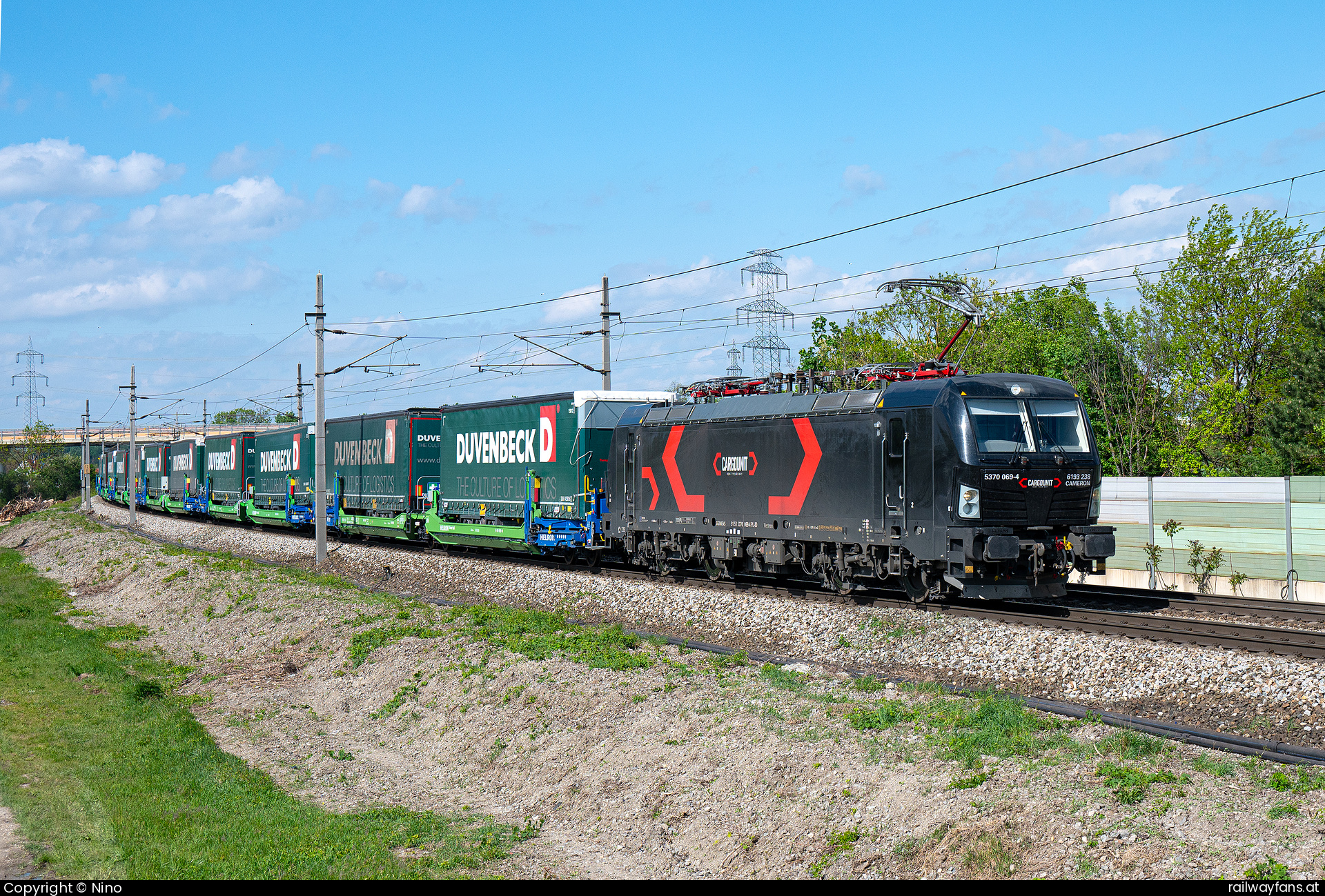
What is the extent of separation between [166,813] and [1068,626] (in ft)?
39.3

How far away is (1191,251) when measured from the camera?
42188mm

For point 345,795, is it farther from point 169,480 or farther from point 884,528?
point 169,480

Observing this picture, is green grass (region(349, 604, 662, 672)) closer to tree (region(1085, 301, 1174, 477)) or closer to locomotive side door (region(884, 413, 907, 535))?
locomotive side door (region(884, 413, 907, 535))

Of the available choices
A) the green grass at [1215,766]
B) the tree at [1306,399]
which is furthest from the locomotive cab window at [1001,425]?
the tree at [1306,399]

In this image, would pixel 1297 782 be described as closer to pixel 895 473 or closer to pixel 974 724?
pixel 974 724

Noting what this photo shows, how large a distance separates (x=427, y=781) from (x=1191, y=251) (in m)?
41.4

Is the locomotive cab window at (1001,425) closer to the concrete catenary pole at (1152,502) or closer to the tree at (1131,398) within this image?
the concrete catenary pole at (1152,502)

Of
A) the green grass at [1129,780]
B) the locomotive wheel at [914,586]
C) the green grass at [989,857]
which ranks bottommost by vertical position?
the green grass at [989,857]

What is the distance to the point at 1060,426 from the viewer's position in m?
16.5

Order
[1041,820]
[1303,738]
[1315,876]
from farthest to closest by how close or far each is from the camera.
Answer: [1303,738], [1041,820], [1315,876]

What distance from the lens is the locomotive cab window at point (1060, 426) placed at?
53.3ft

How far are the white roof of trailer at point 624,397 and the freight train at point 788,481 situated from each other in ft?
0.16

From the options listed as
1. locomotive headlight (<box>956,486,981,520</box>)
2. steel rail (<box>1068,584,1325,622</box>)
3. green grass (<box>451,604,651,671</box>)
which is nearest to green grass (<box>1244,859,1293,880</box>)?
green grass (<box>451,604,651,671</box>)
